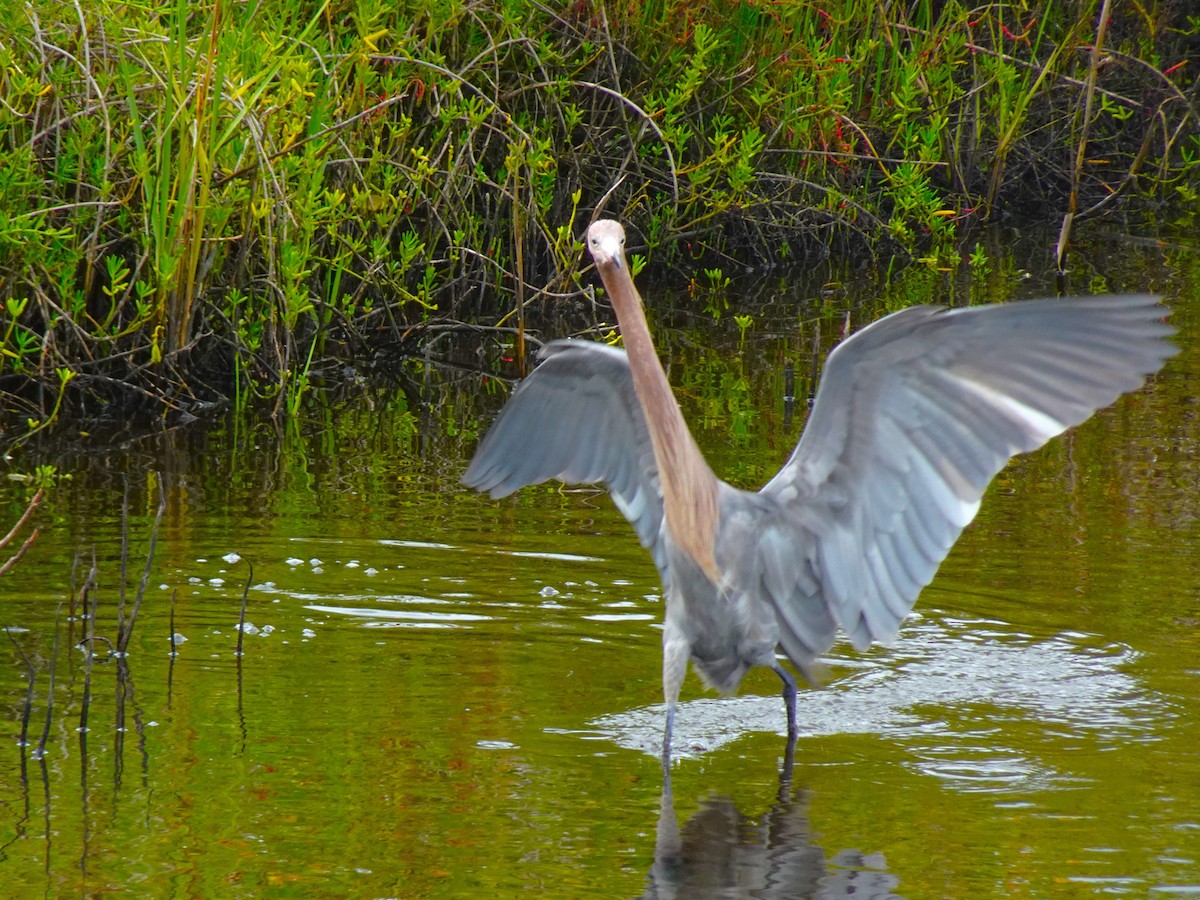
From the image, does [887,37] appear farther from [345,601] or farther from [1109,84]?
[345,601]

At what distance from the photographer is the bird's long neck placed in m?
4.41

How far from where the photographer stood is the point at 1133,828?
384 centimetres

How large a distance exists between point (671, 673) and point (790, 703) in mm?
346

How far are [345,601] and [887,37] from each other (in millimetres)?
7066

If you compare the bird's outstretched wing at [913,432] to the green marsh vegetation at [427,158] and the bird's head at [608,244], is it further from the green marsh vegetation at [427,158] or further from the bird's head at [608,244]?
the green marsh vegetation at [427,158]

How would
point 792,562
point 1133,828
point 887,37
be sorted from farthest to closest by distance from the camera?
1. point 887,37
2. point 792,562
3. point 1133,828

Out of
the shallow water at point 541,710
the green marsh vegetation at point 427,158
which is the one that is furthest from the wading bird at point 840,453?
the green marsh vegetation at point 427,158

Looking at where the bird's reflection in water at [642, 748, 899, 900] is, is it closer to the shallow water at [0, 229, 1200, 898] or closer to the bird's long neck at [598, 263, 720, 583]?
the shallow water at [0, 229, 1200, 898]

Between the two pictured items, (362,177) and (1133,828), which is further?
(362,177)

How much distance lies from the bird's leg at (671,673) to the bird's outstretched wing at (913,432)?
0.33 metres

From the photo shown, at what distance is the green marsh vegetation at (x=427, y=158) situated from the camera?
6973mm

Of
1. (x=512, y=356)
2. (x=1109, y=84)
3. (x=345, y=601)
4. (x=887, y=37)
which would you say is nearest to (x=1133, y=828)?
(x=345, y=601)

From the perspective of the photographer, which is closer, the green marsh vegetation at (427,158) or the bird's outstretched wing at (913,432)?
the bird's outstretched wing at (913,432)

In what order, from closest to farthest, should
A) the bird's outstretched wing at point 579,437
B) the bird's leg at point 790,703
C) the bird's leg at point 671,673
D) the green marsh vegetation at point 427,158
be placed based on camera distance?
1. the bird's leg at point 671,673
2. the bird's leg at point 790,703
3. the bird's outstretched wing at point 579,437
4. the green marsh vegetation at point 427,158
